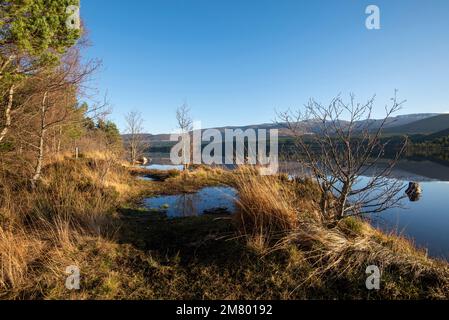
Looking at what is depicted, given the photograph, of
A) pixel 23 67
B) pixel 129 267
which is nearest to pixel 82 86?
pixel 23 67

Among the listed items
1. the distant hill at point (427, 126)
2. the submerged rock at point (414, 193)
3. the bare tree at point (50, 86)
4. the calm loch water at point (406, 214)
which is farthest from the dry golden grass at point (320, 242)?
the distant hill at point (427, 126)

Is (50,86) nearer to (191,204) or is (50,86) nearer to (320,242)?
(191,204)

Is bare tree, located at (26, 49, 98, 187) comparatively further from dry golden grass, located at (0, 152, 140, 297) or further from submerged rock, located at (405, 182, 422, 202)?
submerged rock, located at (405, 182, 422, 202)

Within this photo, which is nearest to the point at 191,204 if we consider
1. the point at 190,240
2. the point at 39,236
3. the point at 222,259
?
the point at 190,240

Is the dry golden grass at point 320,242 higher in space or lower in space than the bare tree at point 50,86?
lower

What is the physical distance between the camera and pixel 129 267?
3.37 m

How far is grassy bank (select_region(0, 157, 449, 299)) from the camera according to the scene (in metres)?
2.84

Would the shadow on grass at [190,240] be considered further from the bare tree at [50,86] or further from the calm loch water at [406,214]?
the bare tree at [50,86]

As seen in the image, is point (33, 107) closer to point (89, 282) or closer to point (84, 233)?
point (84, 233)

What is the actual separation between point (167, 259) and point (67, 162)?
1050cm

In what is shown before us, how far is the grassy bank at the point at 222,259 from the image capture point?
9.30ft

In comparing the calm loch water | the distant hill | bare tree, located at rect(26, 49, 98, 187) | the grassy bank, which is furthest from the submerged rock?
the distant hill

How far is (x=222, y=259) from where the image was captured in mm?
3451
